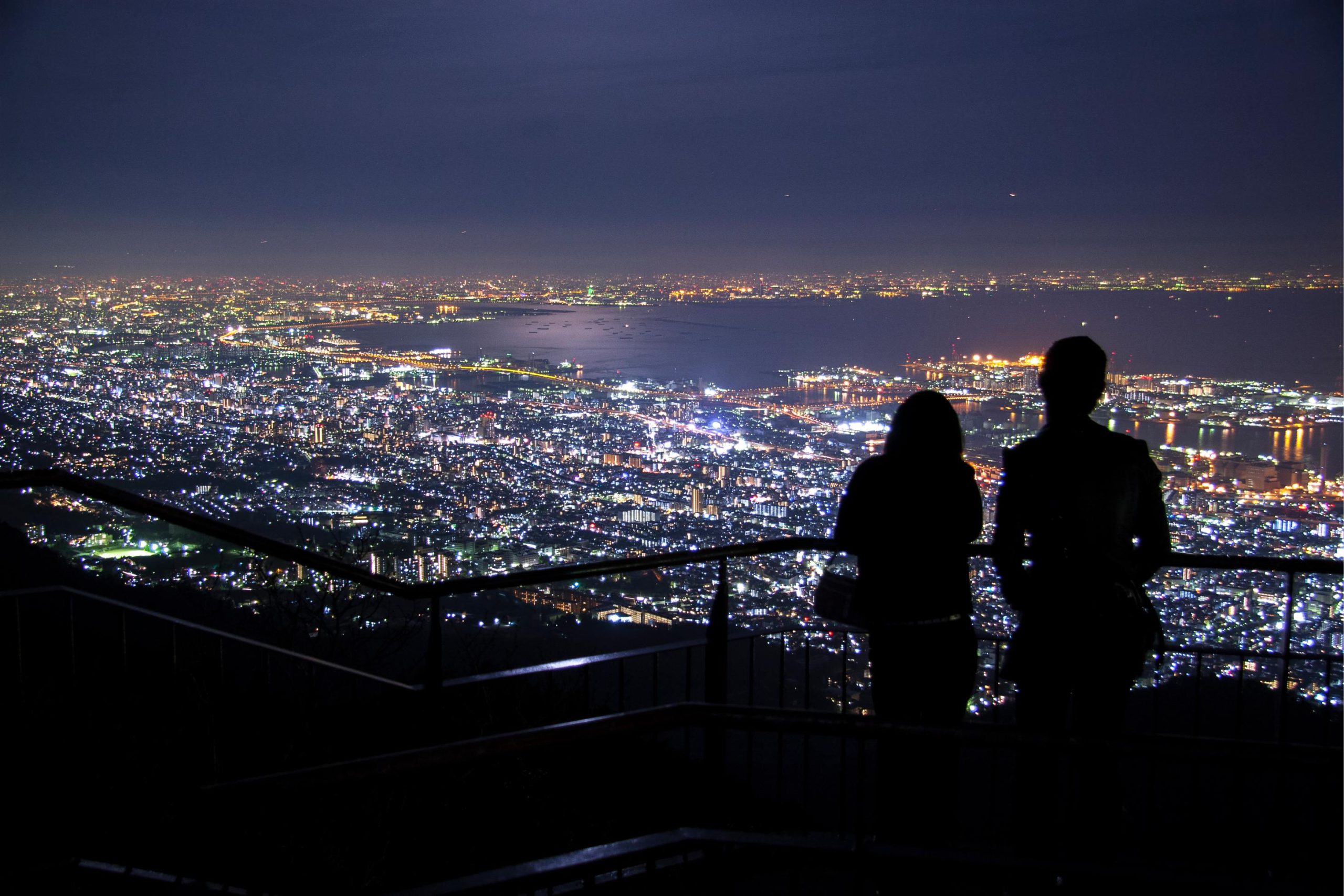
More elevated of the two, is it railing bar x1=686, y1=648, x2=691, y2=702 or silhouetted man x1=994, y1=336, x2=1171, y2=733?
silhouetted man x1=994, y1=336, x2=1171, y2=733

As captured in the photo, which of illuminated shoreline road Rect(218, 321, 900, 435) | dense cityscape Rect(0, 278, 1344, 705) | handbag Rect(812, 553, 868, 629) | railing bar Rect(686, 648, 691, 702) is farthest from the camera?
illuminated shoreline road Rect(218, 321, 900, 435)

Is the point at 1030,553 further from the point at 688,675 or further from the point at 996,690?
the point at 688,675

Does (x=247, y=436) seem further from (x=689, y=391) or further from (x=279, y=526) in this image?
(x=689, y=391)

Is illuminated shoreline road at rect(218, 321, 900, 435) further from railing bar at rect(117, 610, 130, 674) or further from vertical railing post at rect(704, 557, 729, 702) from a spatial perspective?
railing bar at rect(117, 610, 130, 674)

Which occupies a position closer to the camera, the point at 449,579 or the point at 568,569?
the point at 449,579

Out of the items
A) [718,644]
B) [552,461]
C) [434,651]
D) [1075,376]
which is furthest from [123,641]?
[552,461]

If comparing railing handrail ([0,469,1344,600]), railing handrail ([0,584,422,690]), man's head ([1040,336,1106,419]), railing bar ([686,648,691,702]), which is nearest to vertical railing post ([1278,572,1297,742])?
railing handrail ([0,469,1344,600])
